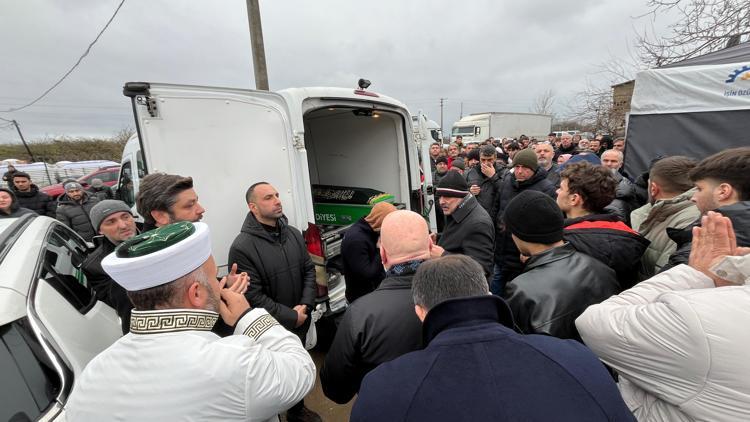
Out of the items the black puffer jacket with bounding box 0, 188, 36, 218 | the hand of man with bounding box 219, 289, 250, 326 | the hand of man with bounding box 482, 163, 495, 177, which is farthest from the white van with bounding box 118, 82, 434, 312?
the black puffer jacket with bounding box 0, 188, 36, 218

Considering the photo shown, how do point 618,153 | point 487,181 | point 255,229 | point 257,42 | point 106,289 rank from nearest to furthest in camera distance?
1. point 106,289
2. point 255,229
3. point 618,153
4. point 487,181
5. point 257,42

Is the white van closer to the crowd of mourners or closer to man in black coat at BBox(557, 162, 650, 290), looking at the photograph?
the crowd of mourners

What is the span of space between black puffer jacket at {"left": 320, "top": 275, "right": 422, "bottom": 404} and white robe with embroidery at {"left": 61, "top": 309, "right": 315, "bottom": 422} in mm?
341

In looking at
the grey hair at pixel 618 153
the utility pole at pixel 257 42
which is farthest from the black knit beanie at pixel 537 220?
the utility pole at pixel 257 42

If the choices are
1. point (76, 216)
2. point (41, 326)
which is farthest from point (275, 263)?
point (76, 216)

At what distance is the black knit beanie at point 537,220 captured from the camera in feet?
5.45

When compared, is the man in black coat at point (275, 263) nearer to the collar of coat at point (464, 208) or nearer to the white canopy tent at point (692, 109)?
the collar of coat at point (464, 208)

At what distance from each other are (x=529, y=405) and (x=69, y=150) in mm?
44609

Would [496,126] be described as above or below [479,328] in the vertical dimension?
above

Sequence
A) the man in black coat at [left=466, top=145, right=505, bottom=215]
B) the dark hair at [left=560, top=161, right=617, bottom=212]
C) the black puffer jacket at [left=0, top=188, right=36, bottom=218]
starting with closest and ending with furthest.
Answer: the dark hair at [left=560, top=161, right=617, bottom=212] → the black puffer jacket at [left=0, top=188, right=36, bottom=218] → the man in black coat at [left=466, top=145, right=505, bottom=215]

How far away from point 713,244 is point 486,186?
3610 millimetres

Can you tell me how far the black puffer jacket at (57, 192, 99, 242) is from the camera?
5434mm

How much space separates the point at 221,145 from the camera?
253 centimetres

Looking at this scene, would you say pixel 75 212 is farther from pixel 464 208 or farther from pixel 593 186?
pixel 593 186
